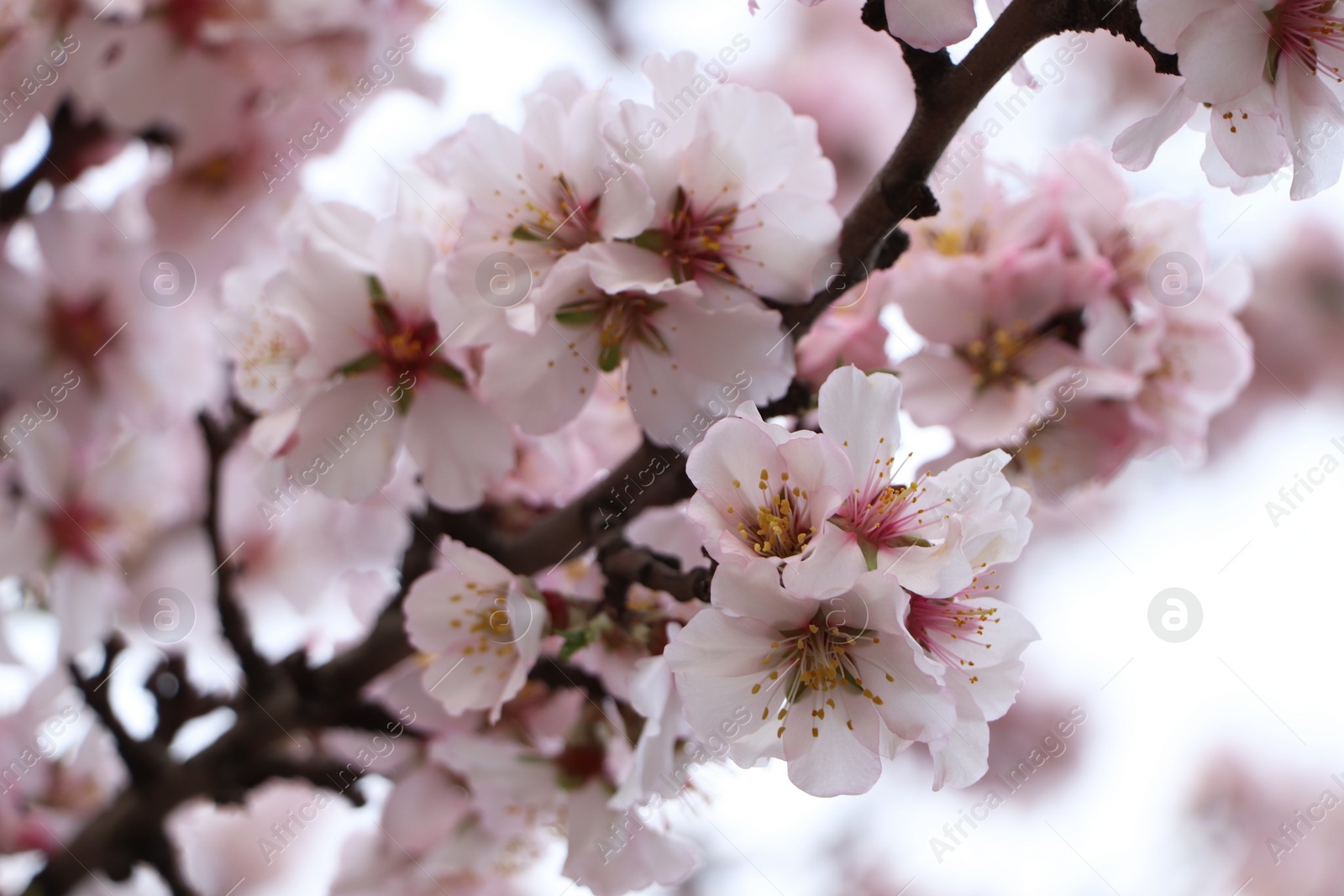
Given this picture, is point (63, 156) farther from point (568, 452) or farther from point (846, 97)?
point (846, 97)

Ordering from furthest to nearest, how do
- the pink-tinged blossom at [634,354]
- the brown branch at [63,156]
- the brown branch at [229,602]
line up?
the brown branch at [63,156], the brown branch at [229,602], the pink-tinged blossom at [634,354]

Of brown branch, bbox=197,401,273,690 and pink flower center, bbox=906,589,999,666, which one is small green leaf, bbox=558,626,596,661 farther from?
brown branch, bbox=197,401,273,690

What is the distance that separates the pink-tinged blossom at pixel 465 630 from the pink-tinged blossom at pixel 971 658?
41cm

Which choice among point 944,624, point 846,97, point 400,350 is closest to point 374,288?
point 400,350

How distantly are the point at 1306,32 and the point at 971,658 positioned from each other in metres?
0.52

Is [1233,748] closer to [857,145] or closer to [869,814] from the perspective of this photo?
[869,814]

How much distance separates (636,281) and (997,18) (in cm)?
36

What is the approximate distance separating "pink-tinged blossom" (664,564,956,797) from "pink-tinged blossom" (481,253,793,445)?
0.90ft

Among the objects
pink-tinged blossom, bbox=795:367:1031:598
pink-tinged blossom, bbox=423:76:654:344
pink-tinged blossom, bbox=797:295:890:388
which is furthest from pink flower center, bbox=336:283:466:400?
pink-tinged blossom, bbox=795:367:1031:598

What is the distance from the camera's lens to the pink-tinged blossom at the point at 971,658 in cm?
74

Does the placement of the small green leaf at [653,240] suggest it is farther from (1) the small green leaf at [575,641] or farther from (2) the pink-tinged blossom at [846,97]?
(2) the pink-tinged blossom at [846,97]

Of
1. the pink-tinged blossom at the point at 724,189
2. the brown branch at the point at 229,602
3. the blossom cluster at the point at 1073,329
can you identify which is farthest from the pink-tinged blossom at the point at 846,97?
the brown branch at the point at 229,602

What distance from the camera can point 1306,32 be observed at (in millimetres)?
753

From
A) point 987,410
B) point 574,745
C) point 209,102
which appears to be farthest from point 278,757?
point 987,410
